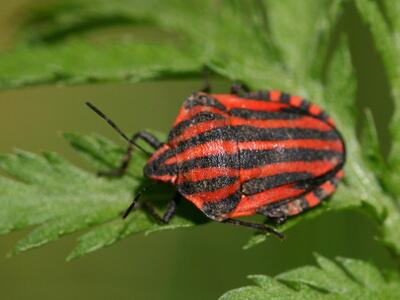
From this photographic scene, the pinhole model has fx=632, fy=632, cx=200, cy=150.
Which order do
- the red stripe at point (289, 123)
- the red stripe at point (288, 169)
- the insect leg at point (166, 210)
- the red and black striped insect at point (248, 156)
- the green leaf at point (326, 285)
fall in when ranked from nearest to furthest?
the green leaf at point (326, 285) → the insect leg at point (166, 210) → the red and black striped insect at point (248, 156) → the red stripe at point (288, 169) → the red stripe at point (289, 123)

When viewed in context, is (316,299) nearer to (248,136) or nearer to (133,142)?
(248,136)

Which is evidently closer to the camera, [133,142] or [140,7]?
[133,142]

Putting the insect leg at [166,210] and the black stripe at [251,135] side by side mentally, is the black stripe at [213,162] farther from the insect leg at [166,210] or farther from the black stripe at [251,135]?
the insect leg at [166,210]

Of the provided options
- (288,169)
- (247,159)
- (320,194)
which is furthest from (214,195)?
(320,194)

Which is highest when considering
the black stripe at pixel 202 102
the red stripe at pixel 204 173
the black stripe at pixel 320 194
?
the black stripe at pixel 202 102

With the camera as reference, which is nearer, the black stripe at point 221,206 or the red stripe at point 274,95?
the black stripe at point 221,206

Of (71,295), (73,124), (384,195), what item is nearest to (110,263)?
(71,295)

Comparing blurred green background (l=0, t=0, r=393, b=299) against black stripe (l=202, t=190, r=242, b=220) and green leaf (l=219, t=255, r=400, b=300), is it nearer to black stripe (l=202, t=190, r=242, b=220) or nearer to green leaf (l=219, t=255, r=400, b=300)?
black stripe (l=202, t=190, r=242, b=220)

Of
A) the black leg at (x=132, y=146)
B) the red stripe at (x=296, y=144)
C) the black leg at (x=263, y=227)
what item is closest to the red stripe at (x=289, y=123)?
the red stripe at (x=296, y=144)
